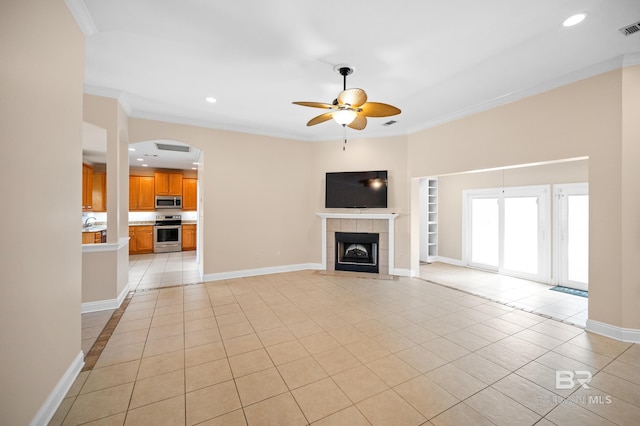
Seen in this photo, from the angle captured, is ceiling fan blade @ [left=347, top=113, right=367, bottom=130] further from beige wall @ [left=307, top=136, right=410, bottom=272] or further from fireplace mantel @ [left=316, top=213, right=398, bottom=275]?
fireplace mantel @ [left=316, top=213, right=398, bottom=275]

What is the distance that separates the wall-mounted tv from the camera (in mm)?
5652

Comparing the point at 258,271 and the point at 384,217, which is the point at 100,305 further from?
the point at 384,217

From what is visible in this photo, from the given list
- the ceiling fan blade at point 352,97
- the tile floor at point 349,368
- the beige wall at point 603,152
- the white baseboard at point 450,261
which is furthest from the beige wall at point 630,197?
the white baseboard at point 450,261

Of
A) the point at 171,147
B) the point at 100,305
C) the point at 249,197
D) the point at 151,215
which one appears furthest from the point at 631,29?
the point at 151,215

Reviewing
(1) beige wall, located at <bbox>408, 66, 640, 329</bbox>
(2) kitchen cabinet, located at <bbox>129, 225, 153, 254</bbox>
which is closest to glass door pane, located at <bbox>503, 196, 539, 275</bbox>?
(1) beige wall, located at <bbox>408, 66, 640, 329</bbox>

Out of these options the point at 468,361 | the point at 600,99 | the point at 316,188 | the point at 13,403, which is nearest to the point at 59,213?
the point at 13,403

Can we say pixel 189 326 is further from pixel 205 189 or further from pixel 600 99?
pixel 600 99

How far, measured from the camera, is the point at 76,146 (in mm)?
2230

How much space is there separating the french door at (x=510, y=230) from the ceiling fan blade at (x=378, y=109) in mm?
4263

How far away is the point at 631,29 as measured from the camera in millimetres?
2398

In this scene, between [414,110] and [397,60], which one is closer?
[397,60]

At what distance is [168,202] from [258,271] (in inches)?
192

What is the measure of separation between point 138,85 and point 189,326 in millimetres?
3187

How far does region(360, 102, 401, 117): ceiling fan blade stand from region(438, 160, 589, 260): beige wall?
4106 millimetres
